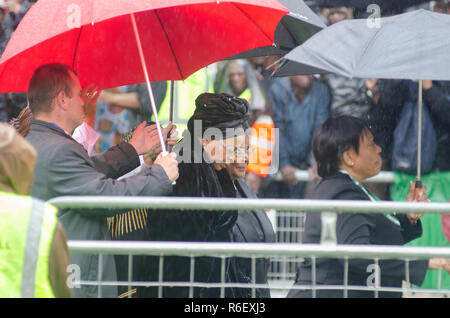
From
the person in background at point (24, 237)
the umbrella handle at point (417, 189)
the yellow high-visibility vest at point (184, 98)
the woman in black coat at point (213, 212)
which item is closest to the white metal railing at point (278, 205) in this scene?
the person in background at point (24, 237)

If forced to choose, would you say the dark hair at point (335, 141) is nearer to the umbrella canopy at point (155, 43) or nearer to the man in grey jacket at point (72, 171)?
the umbrella canopy at point (155, 43)

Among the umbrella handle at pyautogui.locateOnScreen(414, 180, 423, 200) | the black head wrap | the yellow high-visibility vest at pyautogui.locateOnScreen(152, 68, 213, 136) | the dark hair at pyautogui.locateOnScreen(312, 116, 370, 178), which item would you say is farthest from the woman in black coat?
the yellow high-visibility vest at pyautogui.locateOnScreen(152, 68, 213, 136)

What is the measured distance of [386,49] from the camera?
4645 mm

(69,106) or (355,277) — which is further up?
(69,106)

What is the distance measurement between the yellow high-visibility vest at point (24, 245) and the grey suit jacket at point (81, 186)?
1190 millimetres

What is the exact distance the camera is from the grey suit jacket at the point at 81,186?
395 centimetres

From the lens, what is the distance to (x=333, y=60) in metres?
4.60

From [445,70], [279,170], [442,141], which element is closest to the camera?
[445,70]

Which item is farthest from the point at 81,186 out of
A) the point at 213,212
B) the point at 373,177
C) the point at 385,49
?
the point at 373,177

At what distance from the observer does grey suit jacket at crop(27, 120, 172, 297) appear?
3.95 meters

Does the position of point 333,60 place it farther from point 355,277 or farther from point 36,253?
point 36,253

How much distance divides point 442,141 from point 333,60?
3.22 m

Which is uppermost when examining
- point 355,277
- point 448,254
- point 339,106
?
point 339,106

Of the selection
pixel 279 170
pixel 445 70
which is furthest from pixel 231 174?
pixel 279 170
